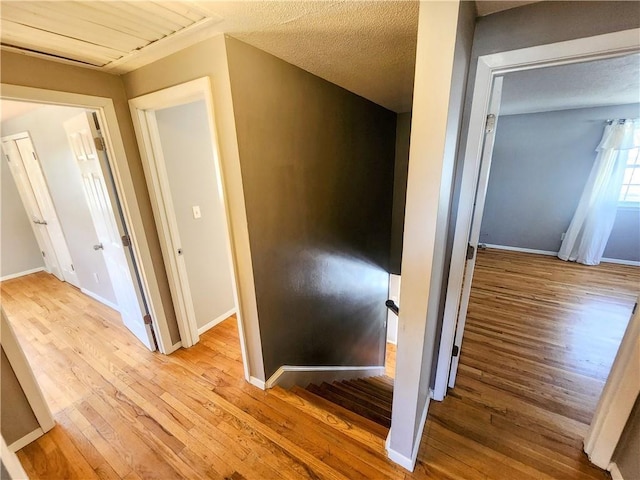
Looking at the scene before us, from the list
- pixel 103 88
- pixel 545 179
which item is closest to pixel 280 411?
pixel 103 88

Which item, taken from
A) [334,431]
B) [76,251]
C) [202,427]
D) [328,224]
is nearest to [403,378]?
[334,431]

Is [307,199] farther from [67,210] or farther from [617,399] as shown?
[67,210]

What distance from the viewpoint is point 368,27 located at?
1.21 m

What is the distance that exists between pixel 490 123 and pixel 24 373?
2.94 meters

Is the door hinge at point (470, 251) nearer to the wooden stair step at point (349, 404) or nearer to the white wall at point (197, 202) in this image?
the wooden stair step at point (349, 404)

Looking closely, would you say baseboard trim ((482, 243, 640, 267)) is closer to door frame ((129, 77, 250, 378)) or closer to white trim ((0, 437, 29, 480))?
door frame ((129, 77, 250, 378))

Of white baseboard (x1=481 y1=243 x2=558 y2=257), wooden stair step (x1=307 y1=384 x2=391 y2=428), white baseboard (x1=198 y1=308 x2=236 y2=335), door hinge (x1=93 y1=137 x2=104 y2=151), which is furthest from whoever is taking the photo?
white baseboard (x1=481 y1=243 x2=558 y2=257)

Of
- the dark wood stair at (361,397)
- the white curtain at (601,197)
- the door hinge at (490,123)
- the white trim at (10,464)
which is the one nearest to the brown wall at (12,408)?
the white trim at (10,464)

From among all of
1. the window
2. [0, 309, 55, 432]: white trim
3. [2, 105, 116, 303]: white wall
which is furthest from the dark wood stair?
the window

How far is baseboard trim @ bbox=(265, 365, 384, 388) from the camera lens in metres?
1.93

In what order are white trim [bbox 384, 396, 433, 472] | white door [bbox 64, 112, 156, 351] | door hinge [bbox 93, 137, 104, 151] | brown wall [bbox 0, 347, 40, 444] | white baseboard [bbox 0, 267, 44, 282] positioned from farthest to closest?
white baseboard [bbox 0, 267, 44, 282]
white door [bbox 64, 112, 156, 351]
door hinge [bbox 93, 137, 104, 151]
brown wall [bbox 0, 347, 40, 444]
white trim [bbox 384, 396, 433, 472]

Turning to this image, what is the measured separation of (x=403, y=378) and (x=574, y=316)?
103 inches

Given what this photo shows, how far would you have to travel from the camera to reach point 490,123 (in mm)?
1312

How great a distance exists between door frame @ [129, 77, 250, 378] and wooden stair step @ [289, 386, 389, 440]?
18.3 inches
